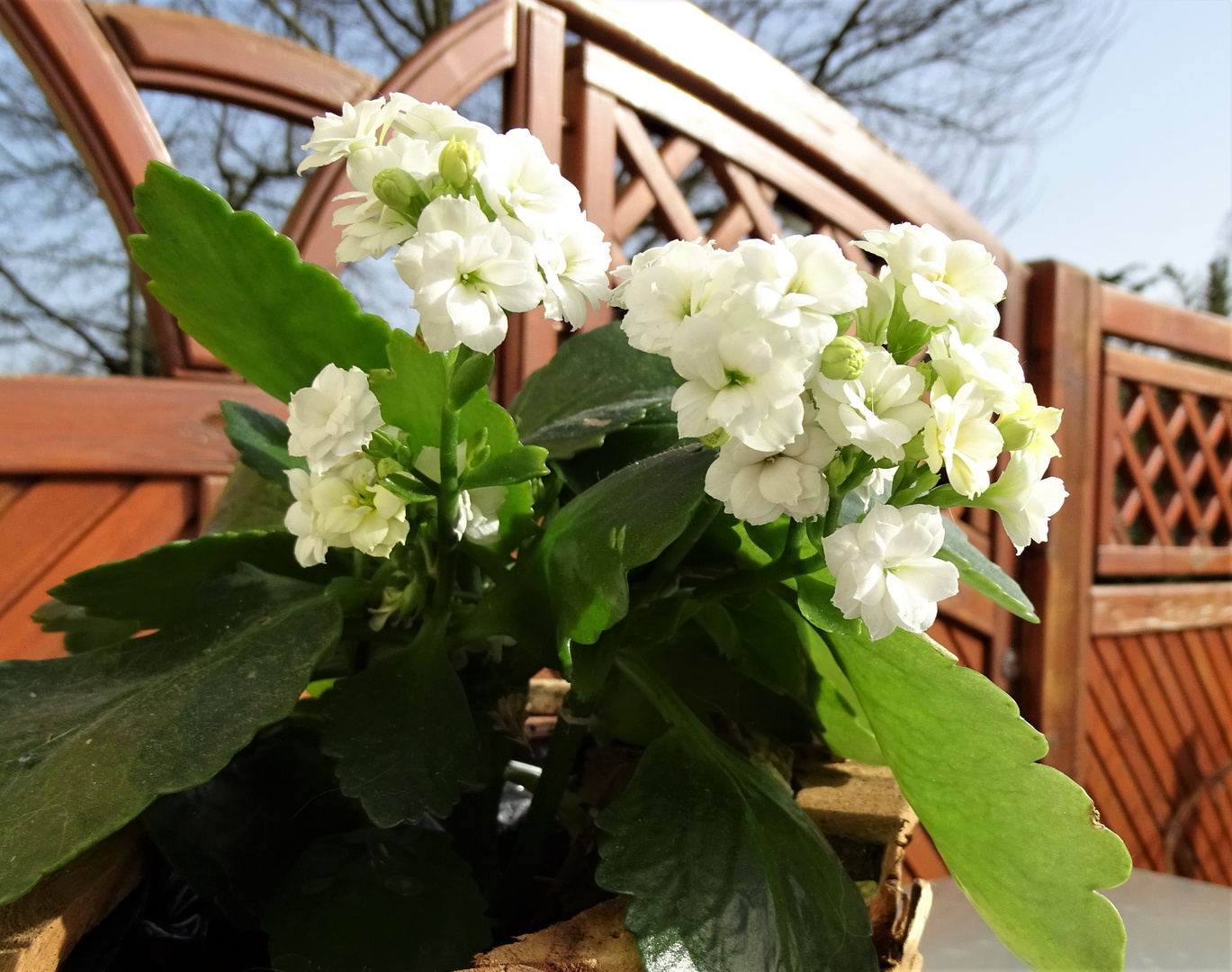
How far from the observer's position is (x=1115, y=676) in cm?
187

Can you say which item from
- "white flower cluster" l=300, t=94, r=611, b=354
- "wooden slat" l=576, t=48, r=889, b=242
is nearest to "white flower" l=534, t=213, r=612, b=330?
"white flower cluster" l=300, t=94, r=611, b=354

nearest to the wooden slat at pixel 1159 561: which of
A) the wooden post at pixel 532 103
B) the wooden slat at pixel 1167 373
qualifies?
the wooden slat at pixel 1167 373

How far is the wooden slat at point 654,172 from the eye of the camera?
1189 millimetres

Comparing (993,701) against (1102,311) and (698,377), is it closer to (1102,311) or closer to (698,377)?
(698,377)

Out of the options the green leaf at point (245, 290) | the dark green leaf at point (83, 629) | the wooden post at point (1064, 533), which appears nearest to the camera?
the green leaf at point (245, 290)

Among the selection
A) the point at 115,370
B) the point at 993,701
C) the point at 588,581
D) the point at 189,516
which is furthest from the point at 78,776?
the point at 115,370

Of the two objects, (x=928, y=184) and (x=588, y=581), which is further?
(x=928, y=184)

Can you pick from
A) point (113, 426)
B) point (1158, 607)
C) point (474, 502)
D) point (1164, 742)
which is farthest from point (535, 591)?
point (1164, 742)

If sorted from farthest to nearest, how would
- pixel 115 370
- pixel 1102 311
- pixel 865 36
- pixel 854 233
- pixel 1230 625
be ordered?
pixel 865 36, pixel 1230 625, pixel 1102 311, pixel 854 233, pixel 115 370

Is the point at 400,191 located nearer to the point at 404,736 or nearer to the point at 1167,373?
the point at 404,736

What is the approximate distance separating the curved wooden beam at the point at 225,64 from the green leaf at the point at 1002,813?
0.88 metres

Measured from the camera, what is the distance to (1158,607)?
1.93 meters

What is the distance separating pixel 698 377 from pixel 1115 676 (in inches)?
78.1

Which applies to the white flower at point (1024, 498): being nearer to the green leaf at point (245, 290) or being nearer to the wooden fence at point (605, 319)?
the green leaf at point (245, 290)
